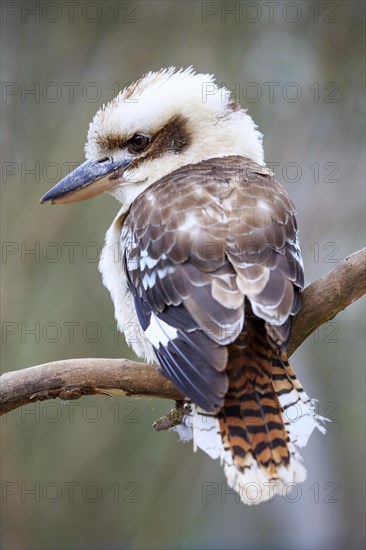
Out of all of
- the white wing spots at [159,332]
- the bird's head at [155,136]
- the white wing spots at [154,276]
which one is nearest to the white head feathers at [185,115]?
the bird's head at [155,136]

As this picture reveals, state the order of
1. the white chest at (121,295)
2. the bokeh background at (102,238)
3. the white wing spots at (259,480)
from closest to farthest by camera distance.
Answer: the white wing spots at (259,480) < the white chest at (121,295) < the bokeh background at (102,238)

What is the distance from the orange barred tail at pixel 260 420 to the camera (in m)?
1.77

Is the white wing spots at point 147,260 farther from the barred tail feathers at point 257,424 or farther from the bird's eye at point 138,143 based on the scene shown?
the bird's eye at point 138,143

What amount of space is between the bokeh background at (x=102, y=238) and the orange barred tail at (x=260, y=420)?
2.35 m

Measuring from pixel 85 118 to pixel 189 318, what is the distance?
296 cm

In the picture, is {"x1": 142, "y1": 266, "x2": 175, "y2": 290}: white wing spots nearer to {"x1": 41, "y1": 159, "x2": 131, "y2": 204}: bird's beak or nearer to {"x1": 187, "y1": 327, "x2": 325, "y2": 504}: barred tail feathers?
{"x1": 187, "y1": 327, "x2": 325, "y2": 504}: barred tail feathers

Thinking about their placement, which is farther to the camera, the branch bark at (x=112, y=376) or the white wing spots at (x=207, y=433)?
the branch bark at (x=112, y=376)

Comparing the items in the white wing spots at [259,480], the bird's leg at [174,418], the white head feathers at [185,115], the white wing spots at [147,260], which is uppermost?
the white head feathers at [185,115]

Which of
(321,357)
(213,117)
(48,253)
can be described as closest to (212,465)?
(321,357)

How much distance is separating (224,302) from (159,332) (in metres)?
0.19

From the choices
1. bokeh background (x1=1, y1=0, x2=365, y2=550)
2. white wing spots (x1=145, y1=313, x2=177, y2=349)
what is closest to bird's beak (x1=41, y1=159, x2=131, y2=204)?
white wing spots (x1=145, y1=313, x2=177, y2=349)

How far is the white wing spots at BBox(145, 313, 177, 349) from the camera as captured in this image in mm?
1837

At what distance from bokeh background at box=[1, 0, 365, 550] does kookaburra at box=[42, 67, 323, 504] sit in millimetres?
2084

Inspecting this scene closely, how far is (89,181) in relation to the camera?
250 cm
